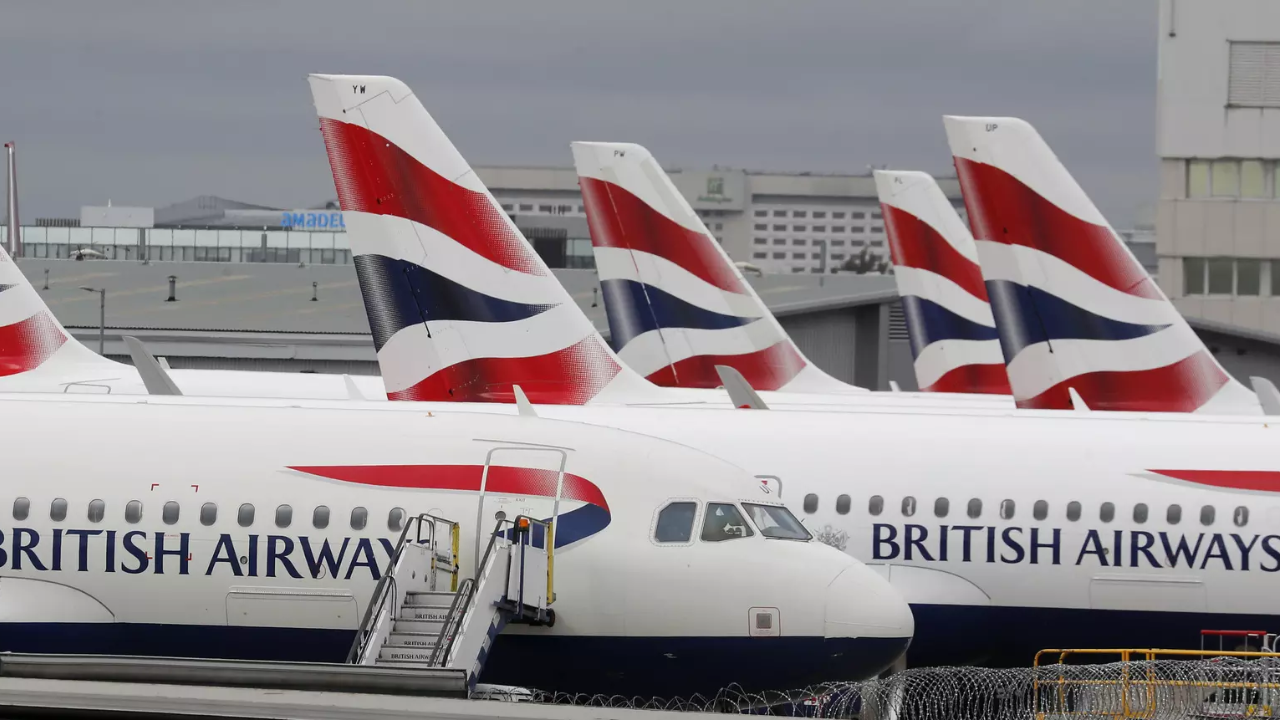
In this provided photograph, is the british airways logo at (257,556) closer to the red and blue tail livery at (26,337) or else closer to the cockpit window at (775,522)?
the cockpit window at (775,522)

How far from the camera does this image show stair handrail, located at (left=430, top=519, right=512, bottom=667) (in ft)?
53.7

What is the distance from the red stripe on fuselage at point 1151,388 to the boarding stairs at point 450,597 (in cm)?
1260

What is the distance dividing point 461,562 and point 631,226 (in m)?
17.4

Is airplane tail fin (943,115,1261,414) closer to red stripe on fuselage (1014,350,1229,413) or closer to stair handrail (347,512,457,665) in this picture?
red stripe on fuselage (1014,350,1229,413)

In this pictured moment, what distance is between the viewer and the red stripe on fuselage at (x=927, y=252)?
4316 centimetres

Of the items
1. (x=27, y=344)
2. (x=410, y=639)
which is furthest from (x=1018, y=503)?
(x=27, y=344)

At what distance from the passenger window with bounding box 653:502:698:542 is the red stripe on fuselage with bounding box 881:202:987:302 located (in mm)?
25318

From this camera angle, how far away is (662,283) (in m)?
35.1

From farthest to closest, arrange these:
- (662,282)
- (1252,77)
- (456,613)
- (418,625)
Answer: (1252,77)
(662,282)
(418,625)
(456,613)

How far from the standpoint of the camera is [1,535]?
18516 mm

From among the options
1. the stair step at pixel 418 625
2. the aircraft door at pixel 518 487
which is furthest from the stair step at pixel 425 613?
the aircraft door at pixel 518 487

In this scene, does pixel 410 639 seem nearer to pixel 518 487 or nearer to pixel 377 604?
pixel 377 604

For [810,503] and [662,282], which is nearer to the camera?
[810,503]

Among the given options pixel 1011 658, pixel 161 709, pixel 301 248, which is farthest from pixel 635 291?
pixel 301 248
